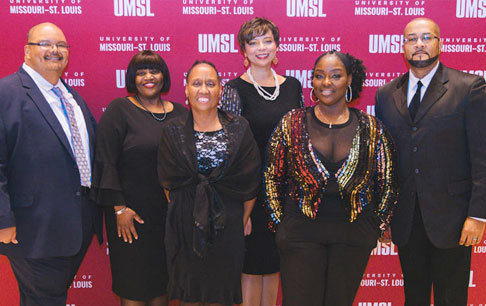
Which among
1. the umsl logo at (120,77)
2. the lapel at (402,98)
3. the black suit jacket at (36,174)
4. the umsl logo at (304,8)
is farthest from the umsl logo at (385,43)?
the black suit jacket at (36,174)

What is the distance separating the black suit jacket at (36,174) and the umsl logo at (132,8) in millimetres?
1155

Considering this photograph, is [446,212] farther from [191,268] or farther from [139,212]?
[139,212]

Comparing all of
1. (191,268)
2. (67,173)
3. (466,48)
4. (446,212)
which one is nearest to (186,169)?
(191,268)

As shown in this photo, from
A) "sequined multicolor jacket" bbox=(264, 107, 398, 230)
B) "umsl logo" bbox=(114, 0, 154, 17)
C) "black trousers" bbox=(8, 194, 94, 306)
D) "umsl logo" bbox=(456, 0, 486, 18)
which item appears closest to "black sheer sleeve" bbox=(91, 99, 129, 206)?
"black trousers" bbox=(8, 194, 94, 306)

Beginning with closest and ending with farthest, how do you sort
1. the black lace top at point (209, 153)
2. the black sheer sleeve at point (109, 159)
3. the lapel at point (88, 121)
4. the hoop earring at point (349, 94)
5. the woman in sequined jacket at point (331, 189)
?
the woman in sequined jacket at point (331, 189), the black lace top at point (209, 153), the hoop earring at point (349, 94), the black sheer sleeve at point (109, 159), the lapel at point (88, 121)

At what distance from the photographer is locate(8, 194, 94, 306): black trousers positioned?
2.46 metres

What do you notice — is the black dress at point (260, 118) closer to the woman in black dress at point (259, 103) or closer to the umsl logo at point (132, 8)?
the woman in black dress at point (259, 103)

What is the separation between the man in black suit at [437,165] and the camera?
95.4 inches

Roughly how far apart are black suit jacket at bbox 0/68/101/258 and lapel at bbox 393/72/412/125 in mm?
1940

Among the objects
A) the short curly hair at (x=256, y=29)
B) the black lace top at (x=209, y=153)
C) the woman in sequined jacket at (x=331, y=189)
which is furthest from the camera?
the short curly hair at (x=256, y=29)

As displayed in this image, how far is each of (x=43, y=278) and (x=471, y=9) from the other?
3.65 meters

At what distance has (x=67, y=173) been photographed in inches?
96.7

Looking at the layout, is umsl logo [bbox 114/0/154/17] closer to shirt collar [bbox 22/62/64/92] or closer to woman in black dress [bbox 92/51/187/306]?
woman in black dress [bbox 92/51/187/306]

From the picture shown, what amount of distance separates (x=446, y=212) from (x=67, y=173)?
2191mm
